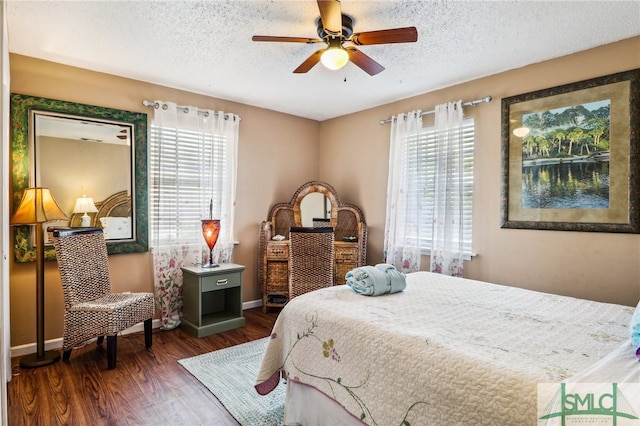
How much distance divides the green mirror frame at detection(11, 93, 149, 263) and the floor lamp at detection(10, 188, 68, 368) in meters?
0.24

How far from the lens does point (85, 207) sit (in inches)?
129

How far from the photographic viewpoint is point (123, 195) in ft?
11.4

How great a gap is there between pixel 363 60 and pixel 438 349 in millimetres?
1942

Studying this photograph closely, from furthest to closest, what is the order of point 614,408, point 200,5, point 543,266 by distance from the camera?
point 543,266 → point 200,5 → point 614,408

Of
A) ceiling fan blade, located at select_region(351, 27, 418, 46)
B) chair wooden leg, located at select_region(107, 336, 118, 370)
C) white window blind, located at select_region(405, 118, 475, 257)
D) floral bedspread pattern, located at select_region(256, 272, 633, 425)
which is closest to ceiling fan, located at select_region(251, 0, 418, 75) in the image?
ceiling fan blade, located at select_region(351, 27, 418, 46)

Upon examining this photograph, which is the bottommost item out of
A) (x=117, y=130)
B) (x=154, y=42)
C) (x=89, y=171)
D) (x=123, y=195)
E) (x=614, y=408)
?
(x=614, y=408)

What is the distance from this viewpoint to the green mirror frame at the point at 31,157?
2.95 meters

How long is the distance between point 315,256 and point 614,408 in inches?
122

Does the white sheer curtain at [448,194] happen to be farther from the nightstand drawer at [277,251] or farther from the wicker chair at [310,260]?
the nightstand drawer at [277,251]

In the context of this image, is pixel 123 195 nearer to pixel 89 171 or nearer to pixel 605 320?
pixel 89 171

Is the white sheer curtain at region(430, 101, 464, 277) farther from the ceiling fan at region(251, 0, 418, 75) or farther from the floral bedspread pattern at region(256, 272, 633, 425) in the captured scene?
the ceiling fan at region(251, 0, 418, 75)

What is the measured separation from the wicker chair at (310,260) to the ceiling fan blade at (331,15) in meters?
2.22

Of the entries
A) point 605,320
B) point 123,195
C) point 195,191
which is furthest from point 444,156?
point 123,195

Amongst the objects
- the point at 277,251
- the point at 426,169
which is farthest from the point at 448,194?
the point at 277,251
